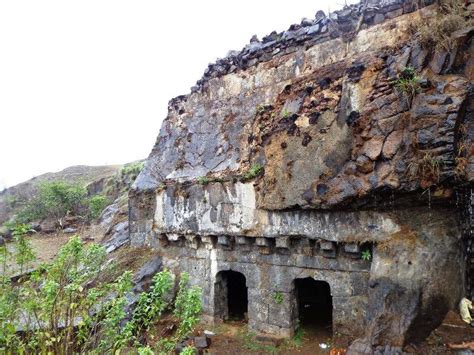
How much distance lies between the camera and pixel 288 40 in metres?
9.61

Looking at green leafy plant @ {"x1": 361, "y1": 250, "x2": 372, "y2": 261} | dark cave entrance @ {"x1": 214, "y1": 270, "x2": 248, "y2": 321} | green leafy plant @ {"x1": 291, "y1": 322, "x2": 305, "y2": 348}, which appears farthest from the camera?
dark cave entrance @ {"x1": 214, "y1": 270, "x2": 248, "y2": 321}

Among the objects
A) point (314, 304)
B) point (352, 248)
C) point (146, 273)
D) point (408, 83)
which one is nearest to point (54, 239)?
point (146, 273)

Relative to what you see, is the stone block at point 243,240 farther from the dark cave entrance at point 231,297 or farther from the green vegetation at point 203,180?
the green vegetation at point 203,180

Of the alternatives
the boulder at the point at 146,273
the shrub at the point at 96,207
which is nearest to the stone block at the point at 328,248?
the boulder at the point at 146,273

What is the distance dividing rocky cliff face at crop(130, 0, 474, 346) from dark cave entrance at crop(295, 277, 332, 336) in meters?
1.28

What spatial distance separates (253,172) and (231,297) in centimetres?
466

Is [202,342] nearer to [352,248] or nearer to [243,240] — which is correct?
[243,240]

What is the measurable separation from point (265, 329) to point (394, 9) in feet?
24.1

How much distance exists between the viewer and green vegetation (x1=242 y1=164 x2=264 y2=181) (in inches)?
323

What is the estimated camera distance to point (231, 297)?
36.2 ft

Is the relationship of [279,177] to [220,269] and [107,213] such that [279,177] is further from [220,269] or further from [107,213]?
[107,213]

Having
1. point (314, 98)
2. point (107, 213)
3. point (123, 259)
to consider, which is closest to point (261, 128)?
point (314, 98)

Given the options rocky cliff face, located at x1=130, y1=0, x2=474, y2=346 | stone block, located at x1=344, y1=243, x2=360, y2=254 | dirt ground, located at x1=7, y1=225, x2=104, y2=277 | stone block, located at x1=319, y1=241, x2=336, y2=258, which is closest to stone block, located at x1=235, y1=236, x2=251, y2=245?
rocky cliff face, located at x1=130, y1=0, x2=474, y2=346

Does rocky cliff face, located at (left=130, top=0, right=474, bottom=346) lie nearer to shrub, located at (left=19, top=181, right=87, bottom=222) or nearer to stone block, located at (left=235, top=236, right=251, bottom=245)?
stone block, located at (left=235, top=236, right=251, bottom=245)
